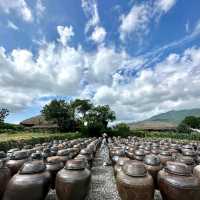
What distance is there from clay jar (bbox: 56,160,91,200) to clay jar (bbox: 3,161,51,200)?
0.37 meters

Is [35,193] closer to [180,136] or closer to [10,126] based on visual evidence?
[180,136]

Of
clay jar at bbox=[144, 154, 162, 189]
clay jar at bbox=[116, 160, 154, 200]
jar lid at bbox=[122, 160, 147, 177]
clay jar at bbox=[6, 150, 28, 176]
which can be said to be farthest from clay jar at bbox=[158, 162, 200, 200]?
clay jar at bbox=[6, 150, 28, 176]

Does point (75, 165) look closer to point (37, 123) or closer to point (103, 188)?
point (103, 188)

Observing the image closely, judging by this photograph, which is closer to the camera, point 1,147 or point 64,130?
point 1,147

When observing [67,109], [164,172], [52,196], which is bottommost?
[52,196]

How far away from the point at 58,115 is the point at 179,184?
44352 mm

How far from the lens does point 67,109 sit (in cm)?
5088

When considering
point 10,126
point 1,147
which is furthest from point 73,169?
point 10,126

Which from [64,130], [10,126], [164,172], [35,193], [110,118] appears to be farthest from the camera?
[110,118]

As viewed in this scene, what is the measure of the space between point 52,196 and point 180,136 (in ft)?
119

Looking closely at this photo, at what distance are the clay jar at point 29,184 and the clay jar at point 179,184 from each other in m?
3.07

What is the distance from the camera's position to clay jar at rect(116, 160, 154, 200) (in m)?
5.43

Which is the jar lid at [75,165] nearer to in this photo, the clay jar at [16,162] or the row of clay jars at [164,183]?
the row of clay jars at [164,183]

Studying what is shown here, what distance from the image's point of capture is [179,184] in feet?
17.2
